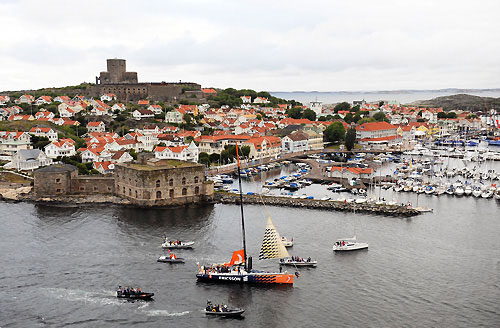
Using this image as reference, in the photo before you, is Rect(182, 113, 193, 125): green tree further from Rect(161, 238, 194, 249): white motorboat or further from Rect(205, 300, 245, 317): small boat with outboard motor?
Rect(205, 300, 245, 317): small boat with outboard motor

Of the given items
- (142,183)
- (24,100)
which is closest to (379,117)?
(24,100)

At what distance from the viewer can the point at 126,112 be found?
85.9 meters

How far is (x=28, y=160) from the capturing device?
5241 cm

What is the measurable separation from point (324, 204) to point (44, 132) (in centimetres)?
4199

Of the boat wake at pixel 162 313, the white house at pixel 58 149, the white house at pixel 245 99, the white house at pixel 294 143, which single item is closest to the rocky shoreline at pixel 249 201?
the white house at pixel 58 149

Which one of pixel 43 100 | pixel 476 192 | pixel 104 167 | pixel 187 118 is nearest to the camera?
pixel 476 192

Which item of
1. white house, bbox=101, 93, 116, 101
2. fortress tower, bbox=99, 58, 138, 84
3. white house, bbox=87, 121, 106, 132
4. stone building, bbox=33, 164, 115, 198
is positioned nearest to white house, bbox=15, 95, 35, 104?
white house, bbox=101, 93, 116, 101

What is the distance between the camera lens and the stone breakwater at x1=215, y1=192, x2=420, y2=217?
124ft

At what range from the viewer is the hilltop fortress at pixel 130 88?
344ft

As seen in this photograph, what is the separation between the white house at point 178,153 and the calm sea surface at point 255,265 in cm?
1815

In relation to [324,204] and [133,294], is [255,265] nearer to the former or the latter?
[133,294]

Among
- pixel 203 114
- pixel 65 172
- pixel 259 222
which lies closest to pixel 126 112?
pixel 203 114

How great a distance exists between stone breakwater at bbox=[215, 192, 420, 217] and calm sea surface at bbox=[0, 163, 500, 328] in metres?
1.09

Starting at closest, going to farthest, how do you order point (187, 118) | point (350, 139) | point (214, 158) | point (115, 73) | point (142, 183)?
point (142, 183) → point (214, 158) → point (350, 139) → point (187, 118) → point (115, 73)
